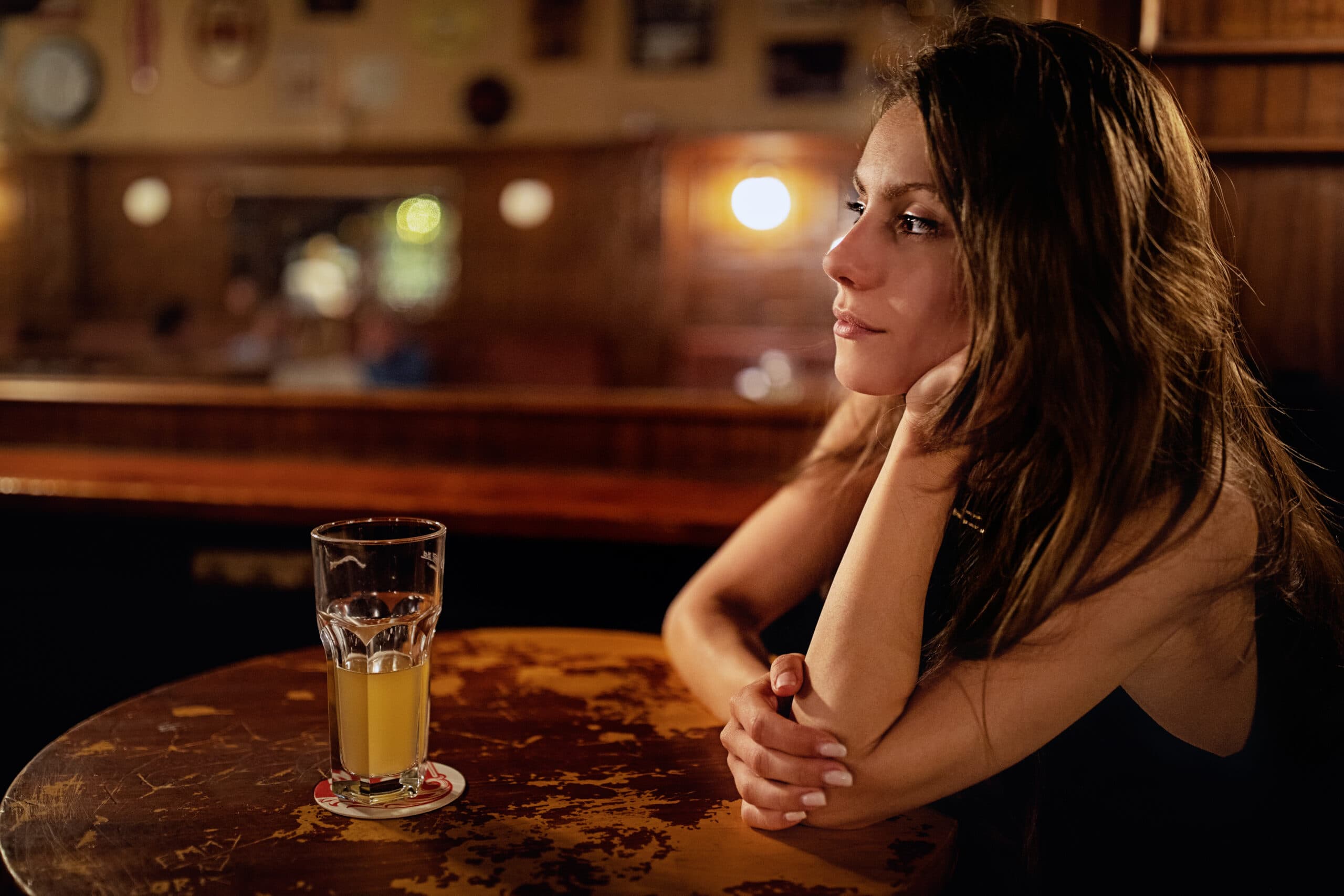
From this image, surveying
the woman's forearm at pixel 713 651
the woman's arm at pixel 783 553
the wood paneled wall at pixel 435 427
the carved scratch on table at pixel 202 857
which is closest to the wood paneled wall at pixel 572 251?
the wood paneled wall at pixel 435 427

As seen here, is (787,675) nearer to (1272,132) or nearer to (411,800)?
(411,800)

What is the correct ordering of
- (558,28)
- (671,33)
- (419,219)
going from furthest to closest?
1. (419,219)
2. (558,28)
3. (671,33)

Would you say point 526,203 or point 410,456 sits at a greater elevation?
point 526,203

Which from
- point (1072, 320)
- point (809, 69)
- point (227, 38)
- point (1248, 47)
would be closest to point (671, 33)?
point (809, 69)

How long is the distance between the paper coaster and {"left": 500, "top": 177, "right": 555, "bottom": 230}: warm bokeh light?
744 cm

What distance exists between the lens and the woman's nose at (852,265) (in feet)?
3.55

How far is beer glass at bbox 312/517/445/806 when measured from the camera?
0.96 meters

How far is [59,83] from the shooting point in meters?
8.86

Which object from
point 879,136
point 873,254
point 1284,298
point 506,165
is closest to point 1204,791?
point 873,254

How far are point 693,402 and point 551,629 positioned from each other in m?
1.22

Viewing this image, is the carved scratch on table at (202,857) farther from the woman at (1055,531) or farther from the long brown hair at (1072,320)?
the long brown hair at (1072,320)

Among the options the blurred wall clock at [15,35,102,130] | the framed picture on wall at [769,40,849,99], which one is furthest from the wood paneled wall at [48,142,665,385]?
the framed picture on wall at [769,40,849,99]

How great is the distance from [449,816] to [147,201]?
9.13 meters

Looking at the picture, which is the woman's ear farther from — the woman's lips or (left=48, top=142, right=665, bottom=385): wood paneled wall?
(left=48, top=142, right=665, bottom=385): wood paneled wall
